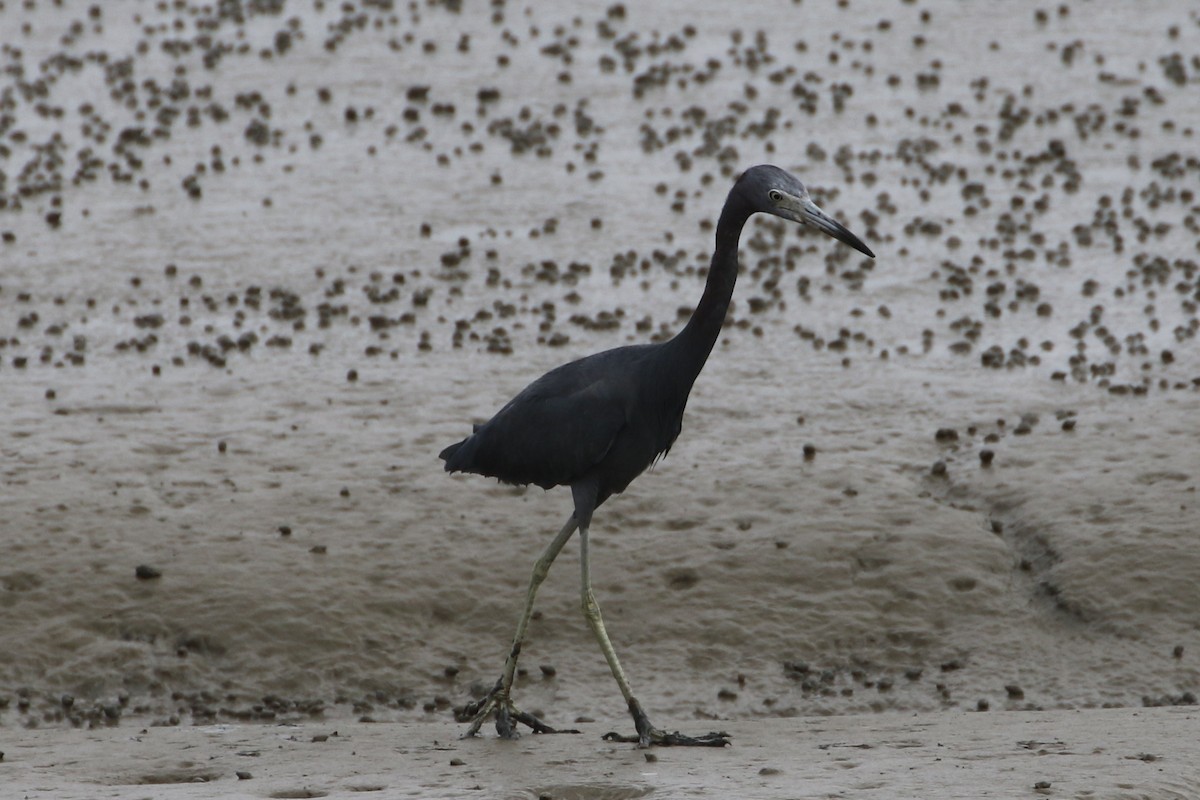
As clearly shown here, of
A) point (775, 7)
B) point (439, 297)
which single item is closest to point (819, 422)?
point (439, 297)

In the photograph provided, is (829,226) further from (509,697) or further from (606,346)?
(606,346)

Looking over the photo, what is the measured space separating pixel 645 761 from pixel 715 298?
2.57 metres

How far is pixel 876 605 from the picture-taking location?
11.9 m

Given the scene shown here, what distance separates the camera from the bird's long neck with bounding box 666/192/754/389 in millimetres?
9352

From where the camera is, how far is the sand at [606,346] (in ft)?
36.1

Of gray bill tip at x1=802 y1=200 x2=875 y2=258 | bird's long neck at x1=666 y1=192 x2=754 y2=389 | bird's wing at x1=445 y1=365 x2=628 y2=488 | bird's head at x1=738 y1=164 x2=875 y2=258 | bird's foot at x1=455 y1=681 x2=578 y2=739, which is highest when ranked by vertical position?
bird's head at x1=738 y1=164 x2=875 y2=258

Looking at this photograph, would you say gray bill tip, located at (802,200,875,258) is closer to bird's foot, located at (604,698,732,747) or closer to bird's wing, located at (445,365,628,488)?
bird's wing, located at (445,365,628,488)

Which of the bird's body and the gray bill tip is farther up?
the gray bill tip

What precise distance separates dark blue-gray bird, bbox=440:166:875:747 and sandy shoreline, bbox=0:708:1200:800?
50 centimetres

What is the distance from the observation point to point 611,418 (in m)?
9.51

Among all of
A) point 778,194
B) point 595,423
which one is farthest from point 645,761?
point 778,194

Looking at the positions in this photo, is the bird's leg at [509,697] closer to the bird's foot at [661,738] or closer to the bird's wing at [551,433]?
the bird's wing at [551,433]

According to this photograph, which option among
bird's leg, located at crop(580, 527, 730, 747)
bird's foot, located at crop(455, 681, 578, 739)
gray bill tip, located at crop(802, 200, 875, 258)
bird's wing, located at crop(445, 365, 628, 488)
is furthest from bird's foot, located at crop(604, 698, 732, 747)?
gray bill tip, located at crop(802, 200, 875, 258)

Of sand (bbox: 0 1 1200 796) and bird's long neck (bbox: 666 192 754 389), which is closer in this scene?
bird's long neck (bbox: 666 192 754 389)
